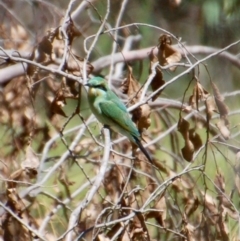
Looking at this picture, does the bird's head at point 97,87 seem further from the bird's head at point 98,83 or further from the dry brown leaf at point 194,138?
the dry brown leaf at point 194,138

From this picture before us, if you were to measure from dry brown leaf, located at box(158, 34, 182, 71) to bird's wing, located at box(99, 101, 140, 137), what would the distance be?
1.67ft

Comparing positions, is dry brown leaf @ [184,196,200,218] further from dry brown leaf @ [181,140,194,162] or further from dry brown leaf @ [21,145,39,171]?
dry brown leaf @ [21,145,39,171]

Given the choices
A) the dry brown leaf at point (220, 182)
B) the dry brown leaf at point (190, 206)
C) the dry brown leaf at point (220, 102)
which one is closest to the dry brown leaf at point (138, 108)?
the dry brown leaf at point (220, 102)

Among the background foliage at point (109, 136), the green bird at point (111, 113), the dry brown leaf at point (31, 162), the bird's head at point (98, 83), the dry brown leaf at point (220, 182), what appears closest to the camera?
the dry brown leaf at point (31, 162)

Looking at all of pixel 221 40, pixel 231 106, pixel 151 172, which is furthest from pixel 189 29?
pixel 151 172

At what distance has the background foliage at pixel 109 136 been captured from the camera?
8.39 ft

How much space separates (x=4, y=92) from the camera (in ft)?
11.4

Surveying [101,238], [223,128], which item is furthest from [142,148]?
[101,238]

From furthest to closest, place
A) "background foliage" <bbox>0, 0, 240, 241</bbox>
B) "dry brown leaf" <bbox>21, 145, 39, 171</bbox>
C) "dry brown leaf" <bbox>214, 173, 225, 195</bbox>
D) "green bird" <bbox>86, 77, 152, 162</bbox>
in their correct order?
"green bird" <bbox>86, 77, 152, 162</bbox> → "dry brown leaf" <bbox>214, 173, 225, 195</bbox> → "background foliage" <bbox>0, 0, 240, 241</bbox> → "dry brown leaf" <bbox>21, 145, 39, 171</bbox>

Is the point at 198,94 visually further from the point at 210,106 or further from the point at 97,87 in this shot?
the point at 97,87

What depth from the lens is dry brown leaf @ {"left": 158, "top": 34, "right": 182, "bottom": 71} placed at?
103 inches

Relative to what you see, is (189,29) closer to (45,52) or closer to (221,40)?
(221,40)

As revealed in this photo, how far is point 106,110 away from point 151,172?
49cm

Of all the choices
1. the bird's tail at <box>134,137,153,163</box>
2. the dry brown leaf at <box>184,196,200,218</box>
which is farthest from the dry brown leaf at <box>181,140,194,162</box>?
the bird's tail at <box>134,137,153,163</box>
